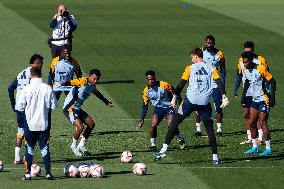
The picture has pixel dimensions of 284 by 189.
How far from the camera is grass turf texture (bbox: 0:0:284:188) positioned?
23766mm

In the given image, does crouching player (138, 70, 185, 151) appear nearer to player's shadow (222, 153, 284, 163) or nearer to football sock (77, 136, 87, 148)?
football sock (77, 136, 87, 148)

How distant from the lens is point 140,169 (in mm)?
23438

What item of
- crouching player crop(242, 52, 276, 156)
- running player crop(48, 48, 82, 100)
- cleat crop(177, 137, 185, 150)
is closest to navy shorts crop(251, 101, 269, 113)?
crouching player crop(242, 52, 276, 156)

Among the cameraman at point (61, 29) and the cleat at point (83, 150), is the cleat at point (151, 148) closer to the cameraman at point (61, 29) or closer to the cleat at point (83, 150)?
the cleat at point (83, 150)

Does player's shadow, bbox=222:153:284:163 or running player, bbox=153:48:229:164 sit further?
player's shadow, bbox=222:153:284:163

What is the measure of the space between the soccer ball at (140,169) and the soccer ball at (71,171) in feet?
4.39

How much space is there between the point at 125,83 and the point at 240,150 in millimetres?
A: 11023

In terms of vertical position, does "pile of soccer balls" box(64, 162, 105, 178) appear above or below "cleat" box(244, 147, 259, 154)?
below

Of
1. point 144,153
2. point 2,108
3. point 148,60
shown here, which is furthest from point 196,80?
point 148,60

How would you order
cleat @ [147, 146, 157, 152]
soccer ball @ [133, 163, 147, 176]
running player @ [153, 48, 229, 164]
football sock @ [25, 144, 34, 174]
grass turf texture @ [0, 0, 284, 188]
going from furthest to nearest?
1. cleat @ [147, 146, 157, 152]
2. running player @ [153, 48, 229, 164]
3. grass turf texture @ [0, 0, 284, 188]
4. soccer ball @ [133, 163, 147, 176]
5. football sock @ [25, 144, 34, 174]

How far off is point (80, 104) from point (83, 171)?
12.1 ft

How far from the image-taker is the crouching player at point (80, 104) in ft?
85.9

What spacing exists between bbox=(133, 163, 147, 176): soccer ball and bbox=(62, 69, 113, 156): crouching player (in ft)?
9.54

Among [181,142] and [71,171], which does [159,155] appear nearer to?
[181,142]
